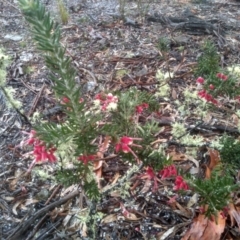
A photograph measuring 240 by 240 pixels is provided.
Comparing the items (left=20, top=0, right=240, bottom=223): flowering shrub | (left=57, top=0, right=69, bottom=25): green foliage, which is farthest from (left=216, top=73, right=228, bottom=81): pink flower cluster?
(left=57, top=0, right=69, bottom=25): green foliage

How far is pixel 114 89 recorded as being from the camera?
266 centimetres

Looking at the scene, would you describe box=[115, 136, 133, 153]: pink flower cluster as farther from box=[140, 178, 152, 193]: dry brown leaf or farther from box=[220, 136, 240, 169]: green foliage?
box=[140, 178, 152, 193]: dry brown leaf

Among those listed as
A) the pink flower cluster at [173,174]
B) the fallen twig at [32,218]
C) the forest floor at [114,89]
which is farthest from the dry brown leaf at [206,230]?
the fallen twig at [32,218]

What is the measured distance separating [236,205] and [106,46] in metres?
2.14

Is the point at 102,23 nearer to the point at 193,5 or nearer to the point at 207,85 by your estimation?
the point at 193,5

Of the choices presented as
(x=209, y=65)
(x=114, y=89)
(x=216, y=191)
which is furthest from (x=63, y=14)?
(x=216, y=191)

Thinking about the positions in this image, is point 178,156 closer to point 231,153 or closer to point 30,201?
point 231,153

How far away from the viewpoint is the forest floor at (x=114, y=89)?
1.65m

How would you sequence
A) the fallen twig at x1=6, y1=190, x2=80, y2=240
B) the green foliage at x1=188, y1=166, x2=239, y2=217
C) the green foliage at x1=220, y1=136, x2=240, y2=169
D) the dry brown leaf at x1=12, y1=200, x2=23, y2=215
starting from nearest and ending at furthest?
1. the green foliage at x1=188, y1=166, x2=239, y2=217
2. the green foliage at x1=220, y1=136, x2=240, y2=169
3. the fallen twig at x1=6, y1=190, x2=80, y2=240
4. the dry brown leaf at x1=12, y1=200, x2=23, y2=215

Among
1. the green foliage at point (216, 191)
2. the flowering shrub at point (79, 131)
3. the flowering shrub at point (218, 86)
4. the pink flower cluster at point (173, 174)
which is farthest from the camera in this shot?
the flowering shrub at point (218, 86)

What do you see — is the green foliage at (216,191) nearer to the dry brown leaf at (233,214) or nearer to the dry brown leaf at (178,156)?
the dry brown leaf at (233,214)

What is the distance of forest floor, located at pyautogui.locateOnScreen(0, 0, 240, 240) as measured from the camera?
1.65 meters

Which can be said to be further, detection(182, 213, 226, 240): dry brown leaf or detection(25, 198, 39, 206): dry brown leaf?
detection(25, 198, 39, 206): dry brown leaf

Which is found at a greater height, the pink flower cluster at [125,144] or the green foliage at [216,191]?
the pink flower cluster at [125,144]
